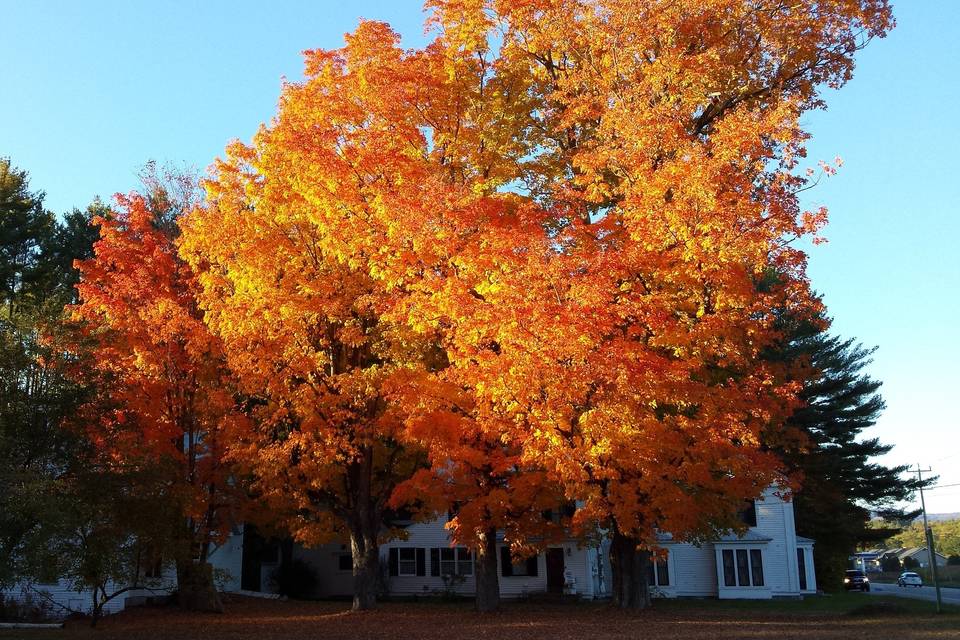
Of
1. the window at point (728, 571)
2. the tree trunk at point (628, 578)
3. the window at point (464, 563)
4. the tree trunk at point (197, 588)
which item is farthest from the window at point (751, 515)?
the tree trunk at point (197, 588)

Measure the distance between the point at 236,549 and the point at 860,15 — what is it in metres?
32.8

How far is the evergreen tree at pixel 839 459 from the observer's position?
51219 mm

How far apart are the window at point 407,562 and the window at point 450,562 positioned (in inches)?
34.2

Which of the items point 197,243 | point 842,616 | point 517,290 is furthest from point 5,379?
point 842,616

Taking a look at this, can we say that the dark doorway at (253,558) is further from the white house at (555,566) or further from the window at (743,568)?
the window at (743,568)

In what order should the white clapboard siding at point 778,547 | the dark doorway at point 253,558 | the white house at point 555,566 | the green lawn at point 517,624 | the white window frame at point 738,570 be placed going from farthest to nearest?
the dark doorway at point 253,558 < the white clapboard siding at point 778,547 < the white window frame at point 738,570 < the white house at point 555,566 < the green lawn at point 517,624

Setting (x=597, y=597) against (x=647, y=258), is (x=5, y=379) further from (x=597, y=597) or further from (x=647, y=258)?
(x=597, y=597)

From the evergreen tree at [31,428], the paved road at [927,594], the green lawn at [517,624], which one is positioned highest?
the evergreen tree at [31,428]

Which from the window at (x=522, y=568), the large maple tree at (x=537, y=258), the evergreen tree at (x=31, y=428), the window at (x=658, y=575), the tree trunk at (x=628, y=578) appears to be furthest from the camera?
the window at (x=658, y=575)

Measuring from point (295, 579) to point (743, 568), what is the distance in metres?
21.5

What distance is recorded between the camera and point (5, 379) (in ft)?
57.8

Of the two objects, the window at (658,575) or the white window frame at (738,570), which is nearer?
the white window frame at (738,570)

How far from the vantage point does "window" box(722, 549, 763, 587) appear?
3894 cm

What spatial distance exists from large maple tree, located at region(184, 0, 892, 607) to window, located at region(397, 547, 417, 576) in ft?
44.9
